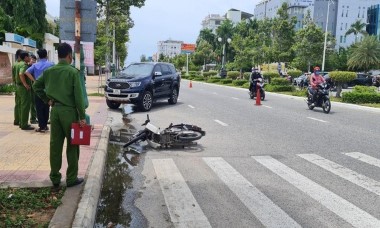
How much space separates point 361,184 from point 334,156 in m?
1.97

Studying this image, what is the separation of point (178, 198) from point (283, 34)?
2043 inches

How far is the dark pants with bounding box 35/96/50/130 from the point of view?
934 cm

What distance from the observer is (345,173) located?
6883mm

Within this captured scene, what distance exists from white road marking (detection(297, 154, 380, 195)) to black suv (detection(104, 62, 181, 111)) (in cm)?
860

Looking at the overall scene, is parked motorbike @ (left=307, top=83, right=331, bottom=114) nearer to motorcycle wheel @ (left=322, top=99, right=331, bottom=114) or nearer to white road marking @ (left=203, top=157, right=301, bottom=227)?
motorcycle wheel @ (left=322, top=99, right=331, bottom=114)

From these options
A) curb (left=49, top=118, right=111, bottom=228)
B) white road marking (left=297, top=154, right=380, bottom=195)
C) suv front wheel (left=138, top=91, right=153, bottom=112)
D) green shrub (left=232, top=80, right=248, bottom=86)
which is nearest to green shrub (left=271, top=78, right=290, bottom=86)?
green shrub (left=232, top=80, right=248, bottom=86)

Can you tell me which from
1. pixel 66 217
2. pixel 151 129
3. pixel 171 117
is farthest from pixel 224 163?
pixel 171 117

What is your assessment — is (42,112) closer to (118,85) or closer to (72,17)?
(72,17)

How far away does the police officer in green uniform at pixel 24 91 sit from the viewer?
30.6 ft

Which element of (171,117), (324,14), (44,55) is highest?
(324,14)

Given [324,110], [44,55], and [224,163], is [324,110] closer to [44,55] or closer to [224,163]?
[224,163]

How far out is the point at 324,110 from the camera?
16328mm

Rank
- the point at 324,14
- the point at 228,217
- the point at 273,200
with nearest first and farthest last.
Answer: the point at 228,217, the point at 273,200, the point at 324,14

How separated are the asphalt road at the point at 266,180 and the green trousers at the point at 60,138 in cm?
96
